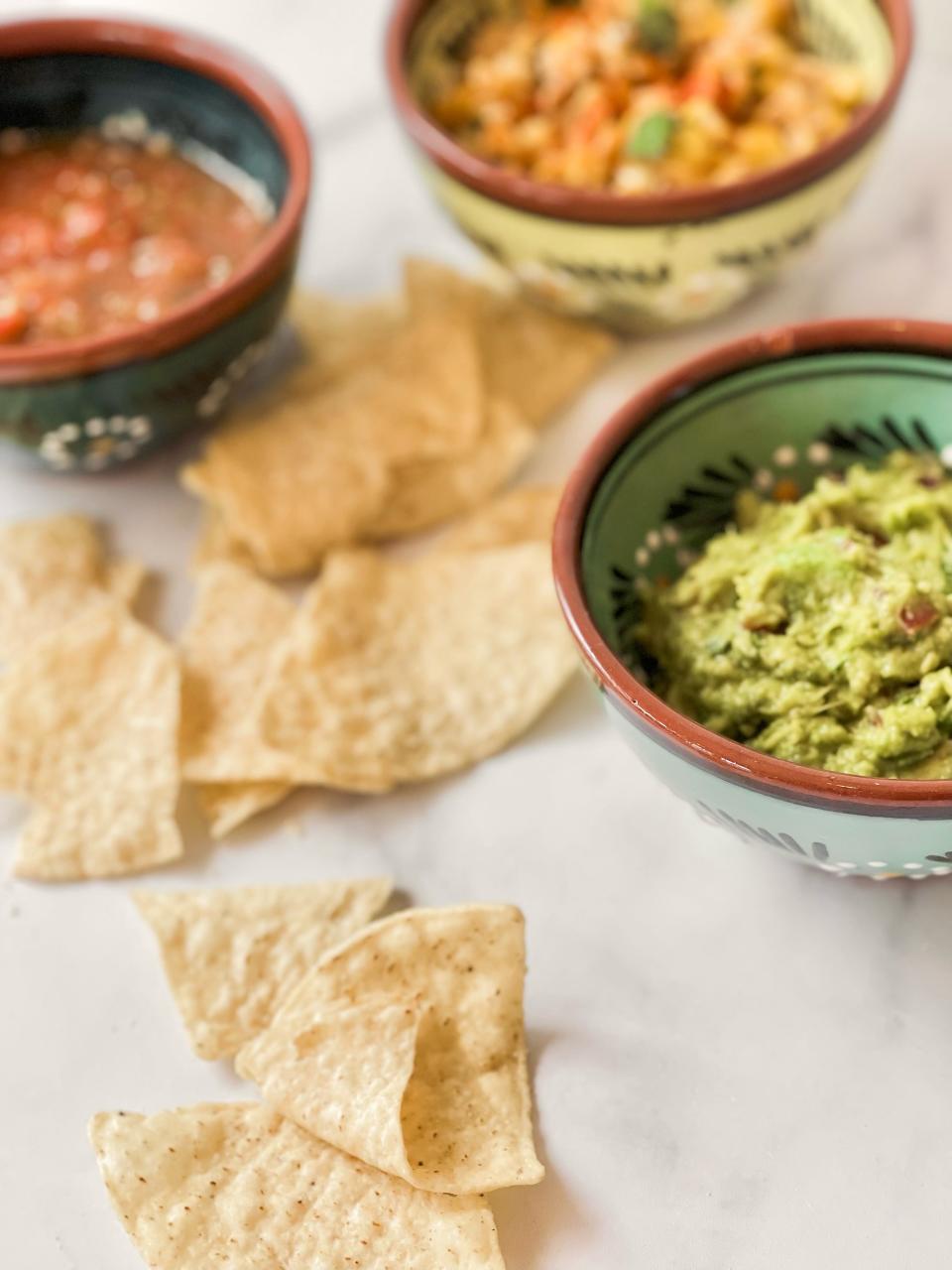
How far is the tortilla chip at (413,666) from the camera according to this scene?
6.78 feet

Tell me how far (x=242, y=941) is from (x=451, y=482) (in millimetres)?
873

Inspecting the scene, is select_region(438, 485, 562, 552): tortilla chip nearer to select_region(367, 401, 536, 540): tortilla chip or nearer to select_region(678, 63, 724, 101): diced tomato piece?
select_region(367, 401, 536, 540): tortilla chip

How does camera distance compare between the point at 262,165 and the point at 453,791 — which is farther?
the point at 262,165

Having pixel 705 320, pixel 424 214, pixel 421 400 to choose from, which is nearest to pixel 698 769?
pixel 421 400

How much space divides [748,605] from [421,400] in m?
0.90

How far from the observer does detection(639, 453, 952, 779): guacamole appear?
1618 millimetres

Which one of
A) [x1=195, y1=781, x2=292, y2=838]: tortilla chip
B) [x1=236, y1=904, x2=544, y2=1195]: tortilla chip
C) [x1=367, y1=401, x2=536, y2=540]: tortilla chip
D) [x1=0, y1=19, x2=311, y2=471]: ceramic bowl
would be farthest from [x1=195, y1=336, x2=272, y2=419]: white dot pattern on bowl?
[x1=236, y1=904, x2=544, y2=1195]: tortilla chip

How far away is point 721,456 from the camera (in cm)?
202

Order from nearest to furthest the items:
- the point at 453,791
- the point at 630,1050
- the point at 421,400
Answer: the point at 630,1050
the point at 453,791
the point at 421,400

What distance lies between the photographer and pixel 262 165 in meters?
2.58

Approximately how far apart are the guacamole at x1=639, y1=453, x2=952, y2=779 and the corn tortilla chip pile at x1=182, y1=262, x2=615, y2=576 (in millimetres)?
623

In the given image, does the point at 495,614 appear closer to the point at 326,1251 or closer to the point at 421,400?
the point at 421,400

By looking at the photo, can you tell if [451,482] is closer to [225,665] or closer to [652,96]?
[225,665]

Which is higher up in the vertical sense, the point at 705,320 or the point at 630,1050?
the point at 705,320
